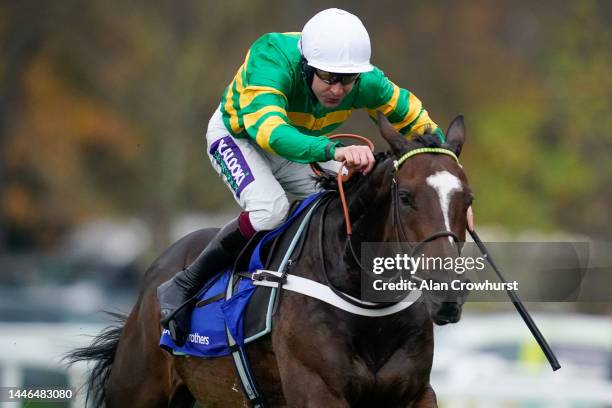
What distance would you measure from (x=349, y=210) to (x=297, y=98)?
0.78m

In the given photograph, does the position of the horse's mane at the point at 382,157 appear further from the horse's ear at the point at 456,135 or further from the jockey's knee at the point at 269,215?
the jockey's knee at the point at 269,215

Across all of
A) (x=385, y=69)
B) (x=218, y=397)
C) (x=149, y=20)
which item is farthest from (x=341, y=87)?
(x=149, y=20)

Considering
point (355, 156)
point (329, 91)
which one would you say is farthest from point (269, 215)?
point (355, 156)

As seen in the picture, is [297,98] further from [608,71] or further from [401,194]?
[608,71]

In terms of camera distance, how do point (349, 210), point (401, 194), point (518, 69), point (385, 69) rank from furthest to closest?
point (518, 69) → point (385, 69) → point (349, 210) → point (401, 194)

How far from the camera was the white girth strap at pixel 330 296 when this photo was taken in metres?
5.38

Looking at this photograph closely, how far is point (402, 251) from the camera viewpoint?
504 cm

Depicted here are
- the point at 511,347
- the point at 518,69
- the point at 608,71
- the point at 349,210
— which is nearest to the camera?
the point at 349,210

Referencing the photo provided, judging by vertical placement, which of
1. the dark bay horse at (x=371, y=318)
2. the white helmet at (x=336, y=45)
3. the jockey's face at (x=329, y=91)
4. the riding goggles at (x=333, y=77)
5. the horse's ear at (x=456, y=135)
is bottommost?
the dark bay horse at (x=371, y=318)

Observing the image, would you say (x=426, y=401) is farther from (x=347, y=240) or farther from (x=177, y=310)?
(x=177, y=310)

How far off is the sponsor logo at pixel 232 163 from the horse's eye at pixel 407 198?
1.22m

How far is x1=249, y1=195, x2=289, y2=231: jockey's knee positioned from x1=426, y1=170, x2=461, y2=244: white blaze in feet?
3.90

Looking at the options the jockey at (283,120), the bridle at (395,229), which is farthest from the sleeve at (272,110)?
the bridle at (395,229)

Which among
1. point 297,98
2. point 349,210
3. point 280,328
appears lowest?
point 280,328
